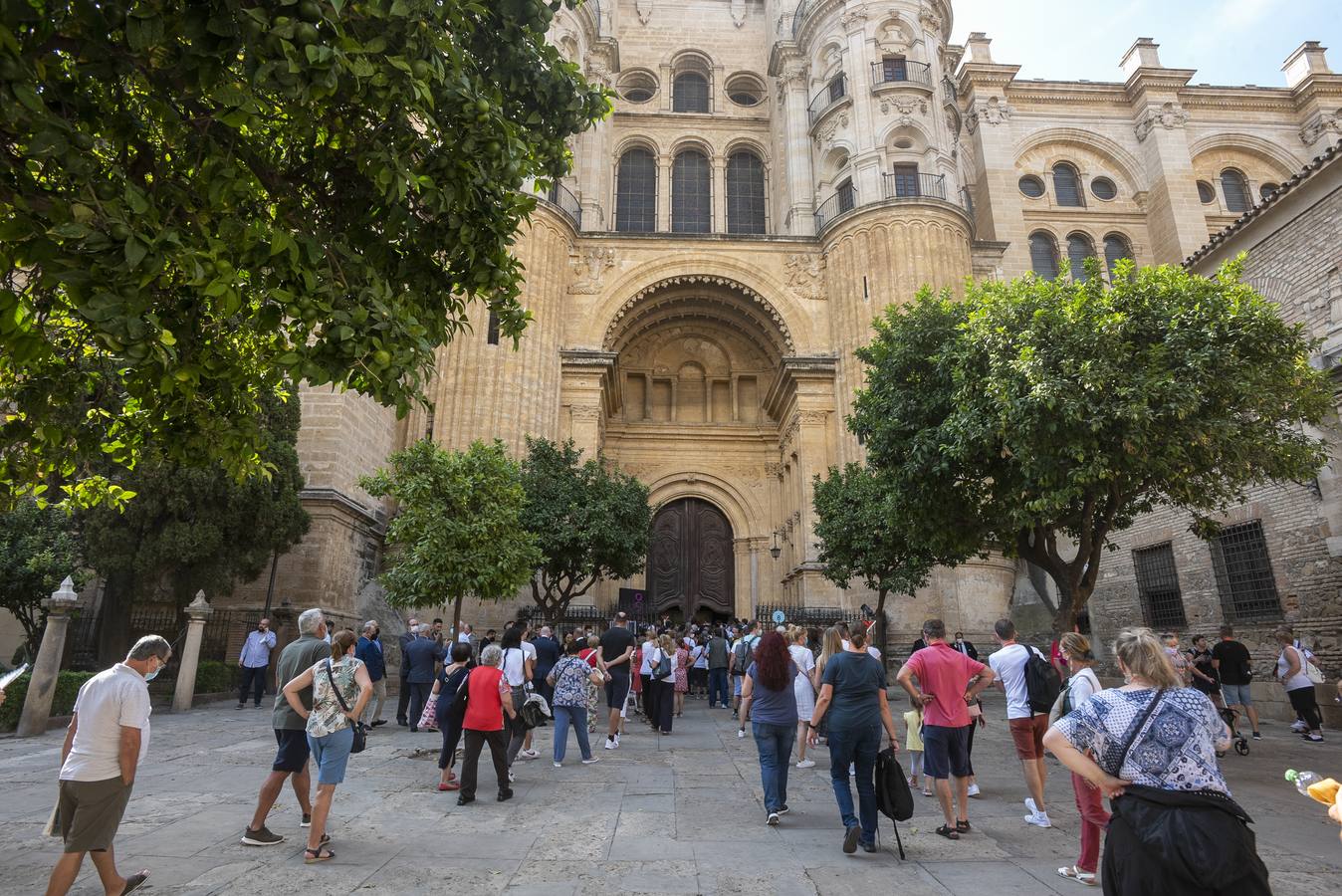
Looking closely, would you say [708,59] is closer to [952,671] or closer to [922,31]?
[922,31]

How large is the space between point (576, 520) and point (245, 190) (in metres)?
13.7

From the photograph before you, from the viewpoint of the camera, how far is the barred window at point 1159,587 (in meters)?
17.5

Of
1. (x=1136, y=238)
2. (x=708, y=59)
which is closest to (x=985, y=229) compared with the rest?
(x=1136, y=238)

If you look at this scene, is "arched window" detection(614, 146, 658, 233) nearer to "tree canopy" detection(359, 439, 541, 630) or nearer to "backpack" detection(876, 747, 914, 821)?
"tree canopy" detection(359, 439, 541, 630)

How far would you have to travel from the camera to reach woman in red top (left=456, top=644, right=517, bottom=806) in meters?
6.45

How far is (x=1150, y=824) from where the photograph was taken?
2523mm

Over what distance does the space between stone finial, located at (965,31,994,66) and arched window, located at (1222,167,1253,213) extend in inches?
427

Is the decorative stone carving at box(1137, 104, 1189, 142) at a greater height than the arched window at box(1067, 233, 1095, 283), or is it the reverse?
the decorative stone carving at box(1137, 104, 1189, 142)

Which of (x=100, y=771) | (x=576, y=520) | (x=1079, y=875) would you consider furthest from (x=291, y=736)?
(x=576, y=520)

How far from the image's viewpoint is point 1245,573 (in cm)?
1526

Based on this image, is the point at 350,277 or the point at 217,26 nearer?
the point at 217,26

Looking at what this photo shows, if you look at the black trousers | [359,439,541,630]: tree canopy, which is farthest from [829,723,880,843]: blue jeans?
[359,439,541,630]: tree canopy

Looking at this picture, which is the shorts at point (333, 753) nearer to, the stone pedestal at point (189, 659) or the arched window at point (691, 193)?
the stone pedestal at point (189, 659)

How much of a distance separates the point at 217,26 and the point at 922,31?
27.5 metres
